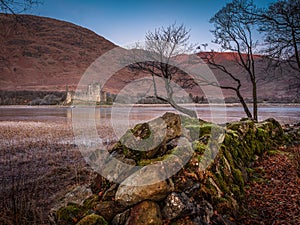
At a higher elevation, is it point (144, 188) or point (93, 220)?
point (144, 188)

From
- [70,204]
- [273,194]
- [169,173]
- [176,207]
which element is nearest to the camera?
[176,207]

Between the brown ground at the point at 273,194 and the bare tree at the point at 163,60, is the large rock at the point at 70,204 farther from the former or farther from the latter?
the bare tree at the point at 163,60

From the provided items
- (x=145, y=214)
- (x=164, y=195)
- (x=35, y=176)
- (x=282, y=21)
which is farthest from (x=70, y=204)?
(x=282, y=21)

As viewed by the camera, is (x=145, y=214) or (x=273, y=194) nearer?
(x=145, y=214)

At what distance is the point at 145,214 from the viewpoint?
10.5 feet

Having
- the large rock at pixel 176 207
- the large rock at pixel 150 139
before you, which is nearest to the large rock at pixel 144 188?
the large rock at pixel 176 207

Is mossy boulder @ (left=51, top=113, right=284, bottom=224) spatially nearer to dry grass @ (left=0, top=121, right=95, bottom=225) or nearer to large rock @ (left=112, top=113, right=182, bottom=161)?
large rock @ (left=112, top=113, right=182, bottom=161)

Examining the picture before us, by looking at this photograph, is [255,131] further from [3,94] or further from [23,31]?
[3,94]

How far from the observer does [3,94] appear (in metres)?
104

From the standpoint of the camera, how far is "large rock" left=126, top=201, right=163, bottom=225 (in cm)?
315

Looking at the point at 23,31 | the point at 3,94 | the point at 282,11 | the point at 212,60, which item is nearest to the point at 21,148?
the point at 23,31

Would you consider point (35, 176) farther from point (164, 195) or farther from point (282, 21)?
point (282, 21)

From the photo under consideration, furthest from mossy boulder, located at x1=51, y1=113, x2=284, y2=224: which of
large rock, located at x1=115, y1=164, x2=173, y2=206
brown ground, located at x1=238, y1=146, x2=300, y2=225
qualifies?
brown ground, located at x1=238, y1=146, x2=300, y2=225

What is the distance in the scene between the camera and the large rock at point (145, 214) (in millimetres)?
3150
